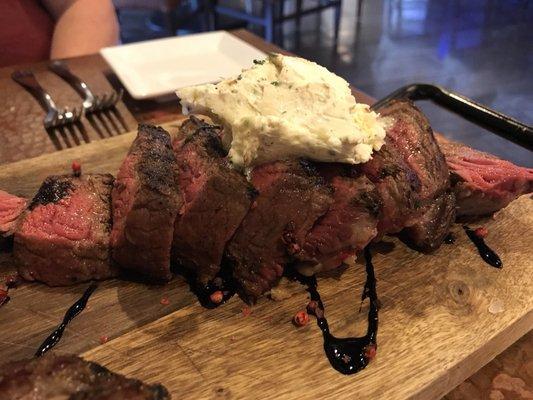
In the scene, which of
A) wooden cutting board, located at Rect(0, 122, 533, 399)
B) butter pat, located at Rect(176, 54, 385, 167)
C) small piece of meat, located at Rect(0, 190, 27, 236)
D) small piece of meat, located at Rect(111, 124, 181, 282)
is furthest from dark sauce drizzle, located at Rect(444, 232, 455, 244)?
small piece of meat, located at Rect(0, 190, 27, 236)

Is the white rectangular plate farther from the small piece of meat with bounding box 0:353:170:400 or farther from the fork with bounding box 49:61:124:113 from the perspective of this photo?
the small piece of meat with bounding box 0:353:170:400

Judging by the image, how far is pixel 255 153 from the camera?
2.22m

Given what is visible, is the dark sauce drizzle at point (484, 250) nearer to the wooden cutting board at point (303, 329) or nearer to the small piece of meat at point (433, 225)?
the wooden cutting board at point (303, 329)

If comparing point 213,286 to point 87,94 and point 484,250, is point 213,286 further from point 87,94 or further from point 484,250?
point 87,94

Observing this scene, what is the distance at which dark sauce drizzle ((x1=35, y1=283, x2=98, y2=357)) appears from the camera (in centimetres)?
207

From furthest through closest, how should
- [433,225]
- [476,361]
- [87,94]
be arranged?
[87,94]
[433,225]
[476,361]

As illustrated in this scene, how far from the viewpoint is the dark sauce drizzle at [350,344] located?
204 cm

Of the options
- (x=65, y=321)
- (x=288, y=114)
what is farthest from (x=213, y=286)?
(x=288, y=114)

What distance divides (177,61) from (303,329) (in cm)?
307

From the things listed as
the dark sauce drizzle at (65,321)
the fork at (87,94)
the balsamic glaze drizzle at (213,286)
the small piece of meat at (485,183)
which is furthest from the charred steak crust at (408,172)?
the fork at (87,94)

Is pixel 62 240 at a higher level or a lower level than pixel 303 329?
higher

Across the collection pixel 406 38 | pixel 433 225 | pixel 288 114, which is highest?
pixel 288 114

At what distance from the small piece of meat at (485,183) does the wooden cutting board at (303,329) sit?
223mm

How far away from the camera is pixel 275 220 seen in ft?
7.28
